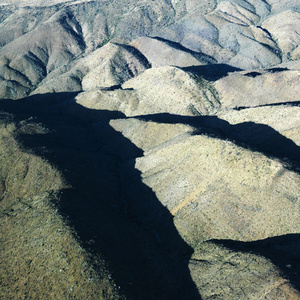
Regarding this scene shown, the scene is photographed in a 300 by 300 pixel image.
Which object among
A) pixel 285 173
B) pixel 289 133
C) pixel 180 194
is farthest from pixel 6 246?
pixel 289 133

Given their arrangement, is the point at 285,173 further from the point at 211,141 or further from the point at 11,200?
the point at 11,200

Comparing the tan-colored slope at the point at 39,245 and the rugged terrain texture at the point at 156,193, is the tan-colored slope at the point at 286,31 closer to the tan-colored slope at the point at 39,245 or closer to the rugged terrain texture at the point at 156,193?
the rugged terrain texture at the point at 156,193

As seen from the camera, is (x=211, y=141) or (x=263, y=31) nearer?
(x=211, y=141)

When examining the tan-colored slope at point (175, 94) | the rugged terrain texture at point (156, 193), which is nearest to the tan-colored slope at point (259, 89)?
the rugged terrain texture at point (156, 193)

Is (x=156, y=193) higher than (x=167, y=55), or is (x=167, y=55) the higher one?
(x=156, y=193)

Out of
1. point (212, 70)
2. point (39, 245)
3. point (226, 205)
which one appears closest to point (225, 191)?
point (226, 205)

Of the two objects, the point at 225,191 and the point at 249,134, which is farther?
the point at 249,134

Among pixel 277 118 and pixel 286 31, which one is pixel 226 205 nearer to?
pixel 277 118

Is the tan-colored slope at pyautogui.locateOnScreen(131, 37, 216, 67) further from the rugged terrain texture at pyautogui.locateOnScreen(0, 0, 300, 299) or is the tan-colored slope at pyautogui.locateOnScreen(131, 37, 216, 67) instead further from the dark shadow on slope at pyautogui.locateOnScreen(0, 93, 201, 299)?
the dark shadow on slope at pyautogui.locateOnScreen(0, 93, 201, 299)
